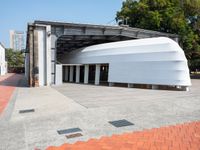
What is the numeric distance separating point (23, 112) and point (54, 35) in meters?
13.5

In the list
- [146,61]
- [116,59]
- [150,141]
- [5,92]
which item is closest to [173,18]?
[116,59]

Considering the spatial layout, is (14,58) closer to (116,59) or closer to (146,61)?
(116,59)

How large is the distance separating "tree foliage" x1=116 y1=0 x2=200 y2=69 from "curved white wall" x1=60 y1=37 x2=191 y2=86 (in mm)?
15236

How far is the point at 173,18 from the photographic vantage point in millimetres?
32656

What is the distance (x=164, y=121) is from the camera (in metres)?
7.45

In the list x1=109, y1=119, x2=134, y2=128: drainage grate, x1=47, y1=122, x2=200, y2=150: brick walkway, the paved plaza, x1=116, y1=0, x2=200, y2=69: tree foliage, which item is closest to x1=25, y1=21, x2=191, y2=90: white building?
the paved plaza

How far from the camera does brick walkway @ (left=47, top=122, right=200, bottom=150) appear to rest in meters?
5.10

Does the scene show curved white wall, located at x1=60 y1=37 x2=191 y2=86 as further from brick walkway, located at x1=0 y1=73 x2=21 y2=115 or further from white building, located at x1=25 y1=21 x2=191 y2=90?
brick walkway, located at x1=0 y1=73 x2=21 y2=115

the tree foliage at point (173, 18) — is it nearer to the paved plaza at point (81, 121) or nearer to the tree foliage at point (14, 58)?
the paved plaza at point (81, 121)

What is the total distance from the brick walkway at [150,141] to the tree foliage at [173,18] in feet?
95.6

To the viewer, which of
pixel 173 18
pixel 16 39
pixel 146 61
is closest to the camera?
pixel 146 61

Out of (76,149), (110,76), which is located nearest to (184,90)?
(110,76)

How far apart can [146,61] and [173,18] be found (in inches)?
705

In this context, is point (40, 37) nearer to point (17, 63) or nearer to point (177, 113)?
point (177, 113)
